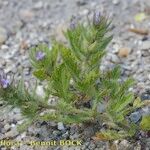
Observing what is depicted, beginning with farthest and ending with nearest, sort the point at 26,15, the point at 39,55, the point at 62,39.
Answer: the point at 26,15, the point at 62,39, the point at 39,55

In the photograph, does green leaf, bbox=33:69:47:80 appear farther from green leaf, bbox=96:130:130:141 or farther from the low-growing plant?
green leaf, bbox=96:130:130:141

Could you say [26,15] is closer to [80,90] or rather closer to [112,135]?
[80,90]

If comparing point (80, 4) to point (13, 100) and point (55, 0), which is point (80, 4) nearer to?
point (55, 0)

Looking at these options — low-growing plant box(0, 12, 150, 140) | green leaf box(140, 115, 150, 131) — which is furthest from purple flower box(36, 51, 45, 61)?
green leaf box(140, 115, 150, 131)

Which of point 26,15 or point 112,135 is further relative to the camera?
point 26,15

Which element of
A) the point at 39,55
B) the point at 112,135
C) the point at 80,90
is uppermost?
the point at 39,55

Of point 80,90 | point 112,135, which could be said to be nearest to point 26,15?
point 80,90

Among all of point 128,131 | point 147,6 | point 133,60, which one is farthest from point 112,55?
point 128,131
